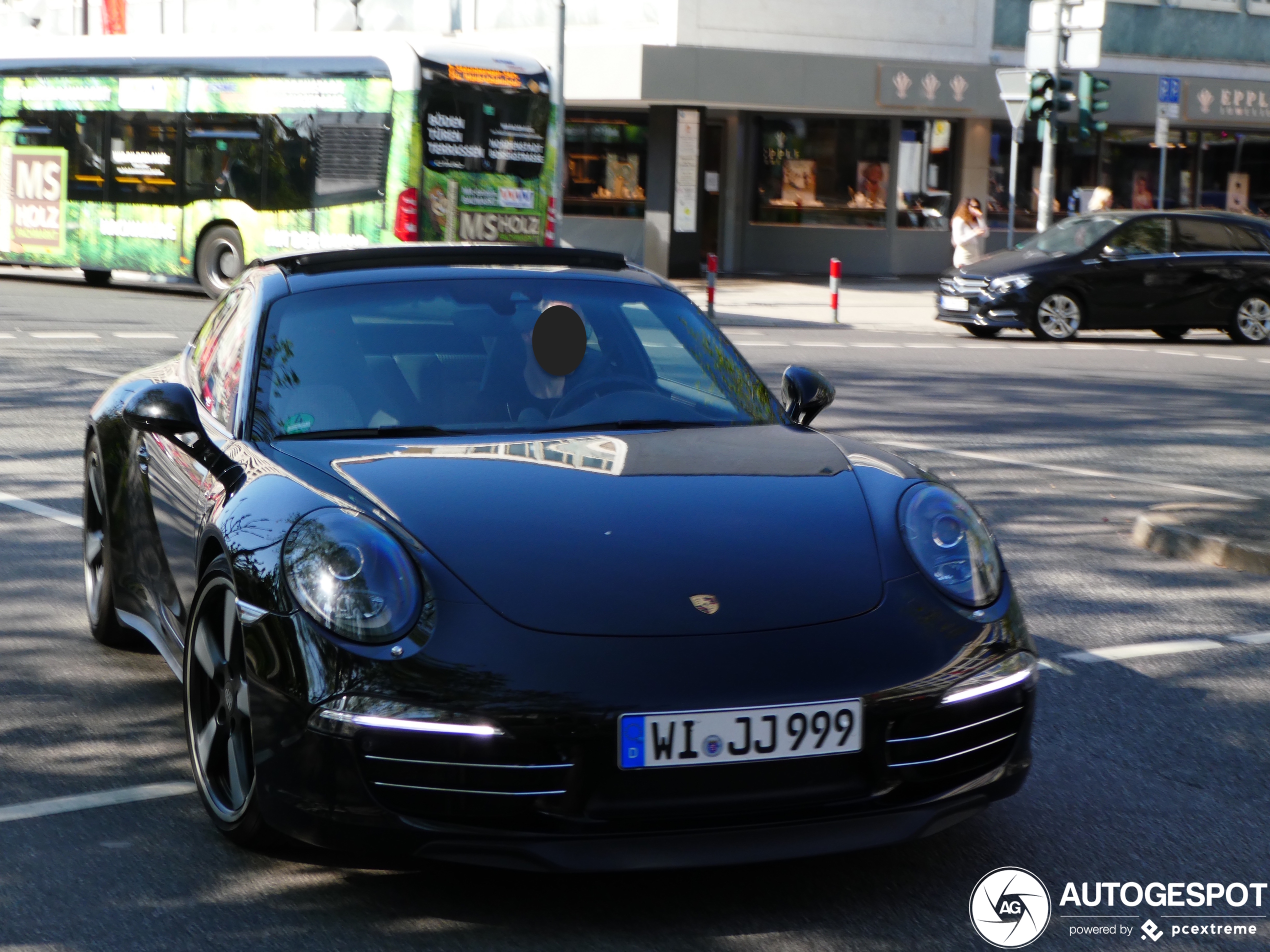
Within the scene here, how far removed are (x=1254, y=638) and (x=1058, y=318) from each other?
14952mm

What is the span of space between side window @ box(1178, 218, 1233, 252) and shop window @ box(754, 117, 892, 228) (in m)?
12.7

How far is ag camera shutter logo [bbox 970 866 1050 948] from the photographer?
3.47 metres

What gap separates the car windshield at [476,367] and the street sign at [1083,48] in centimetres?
1971

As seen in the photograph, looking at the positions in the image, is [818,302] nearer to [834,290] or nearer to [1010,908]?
[834,290]

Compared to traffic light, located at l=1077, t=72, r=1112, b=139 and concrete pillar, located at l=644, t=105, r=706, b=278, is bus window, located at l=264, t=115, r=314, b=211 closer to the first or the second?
concrete pillar, located at l=644, t=105, r=706, b=278

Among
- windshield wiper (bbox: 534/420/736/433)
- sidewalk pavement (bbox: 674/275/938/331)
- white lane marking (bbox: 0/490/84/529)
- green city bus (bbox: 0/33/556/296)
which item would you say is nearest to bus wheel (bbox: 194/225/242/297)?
green city bus (bbox: 0/33/556/296)

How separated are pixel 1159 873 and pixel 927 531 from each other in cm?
90

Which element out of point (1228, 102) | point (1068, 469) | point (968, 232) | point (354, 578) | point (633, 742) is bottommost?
point (1068, 469)

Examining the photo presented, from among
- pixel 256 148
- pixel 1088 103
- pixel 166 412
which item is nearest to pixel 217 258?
pixel 256 148

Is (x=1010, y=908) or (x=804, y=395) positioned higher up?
(x=804, y=395)

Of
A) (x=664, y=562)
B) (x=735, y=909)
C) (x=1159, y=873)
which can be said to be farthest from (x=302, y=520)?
(x=1159, y=873)

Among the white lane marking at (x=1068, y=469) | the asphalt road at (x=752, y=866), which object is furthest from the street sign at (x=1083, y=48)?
the asphalt road at (x=752, y=866)

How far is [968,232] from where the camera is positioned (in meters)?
24.7

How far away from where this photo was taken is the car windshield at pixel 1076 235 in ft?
68.1
